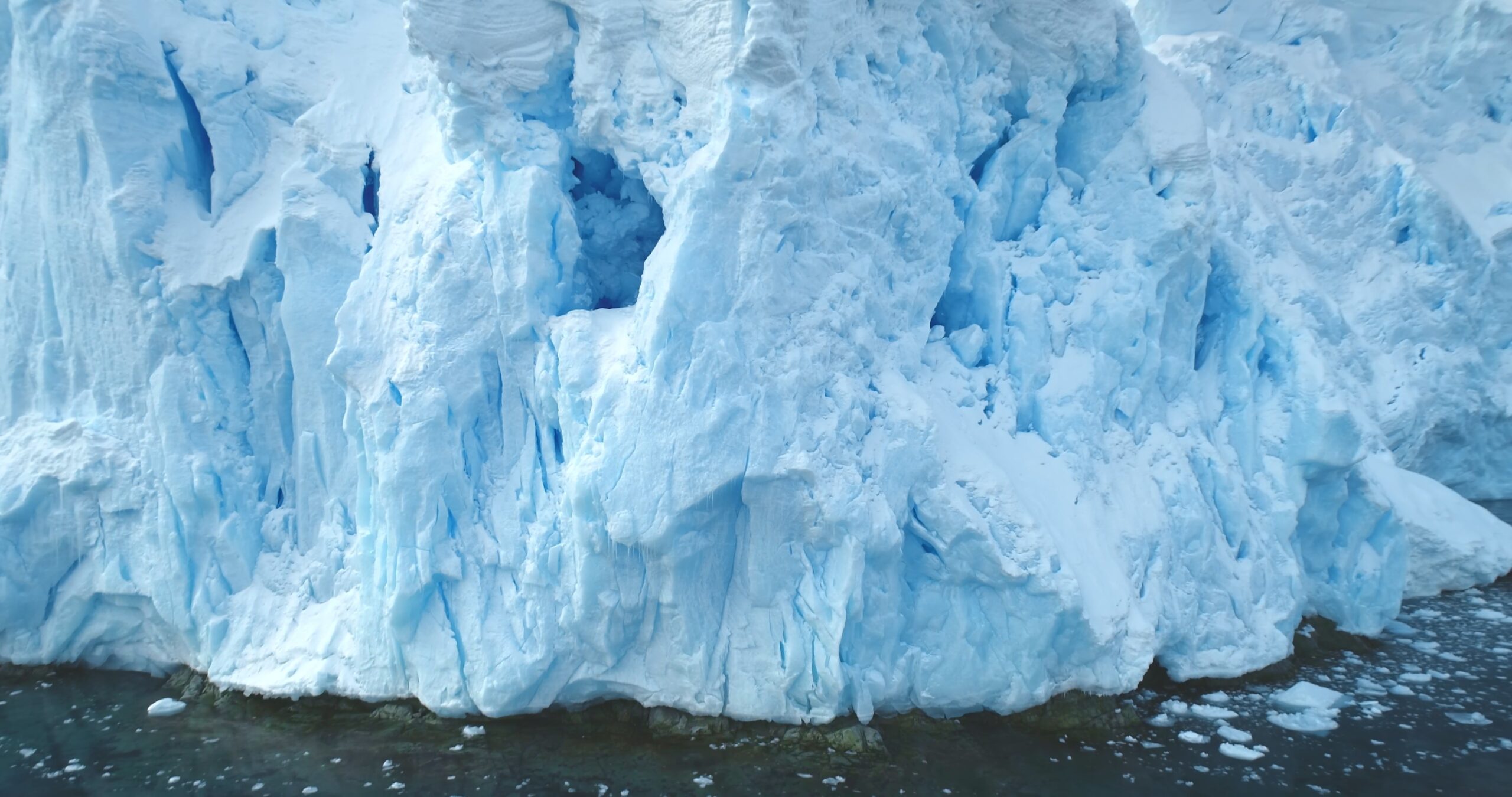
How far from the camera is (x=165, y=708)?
774 cm

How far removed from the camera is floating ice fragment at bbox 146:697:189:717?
7695 mm

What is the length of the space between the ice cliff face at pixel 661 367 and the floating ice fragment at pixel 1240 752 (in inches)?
32.1

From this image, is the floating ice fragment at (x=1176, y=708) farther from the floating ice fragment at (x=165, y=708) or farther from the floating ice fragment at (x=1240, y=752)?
the floating ice fragment at (x=165, y=708)

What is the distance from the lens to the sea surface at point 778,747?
646 centimetres

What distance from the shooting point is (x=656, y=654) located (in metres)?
7.38

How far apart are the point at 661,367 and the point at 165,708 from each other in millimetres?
4651

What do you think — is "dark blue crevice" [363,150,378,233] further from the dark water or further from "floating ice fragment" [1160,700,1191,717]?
"floating ice fragment" [1160,700,1191,717]

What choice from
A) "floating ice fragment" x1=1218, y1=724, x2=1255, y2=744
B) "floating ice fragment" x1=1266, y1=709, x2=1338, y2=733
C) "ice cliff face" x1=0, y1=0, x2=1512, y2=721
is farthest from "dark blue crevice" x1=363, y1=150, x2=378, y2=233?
"floating ice fragment" x1=1266, y1=709, x2=1338, y2=733

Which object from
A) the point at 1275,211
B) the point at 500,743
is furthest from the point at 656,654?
the point at 1275,211

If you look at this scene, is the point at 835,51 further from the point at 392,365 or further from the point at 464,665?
the point at 464,665

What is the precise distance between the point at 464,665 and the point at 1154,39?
11.0m

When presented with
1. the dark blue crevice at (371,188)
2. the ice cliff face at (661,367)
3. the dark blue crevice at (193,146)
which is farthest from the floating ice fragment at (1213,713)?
the dark blue crevice at (193,146)

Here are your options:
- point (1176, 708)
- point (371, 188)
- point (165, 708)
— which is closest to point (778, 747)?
point (1176, 708)

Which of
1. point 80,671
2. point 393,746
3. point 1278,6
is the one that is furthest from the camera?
point 1278,6
